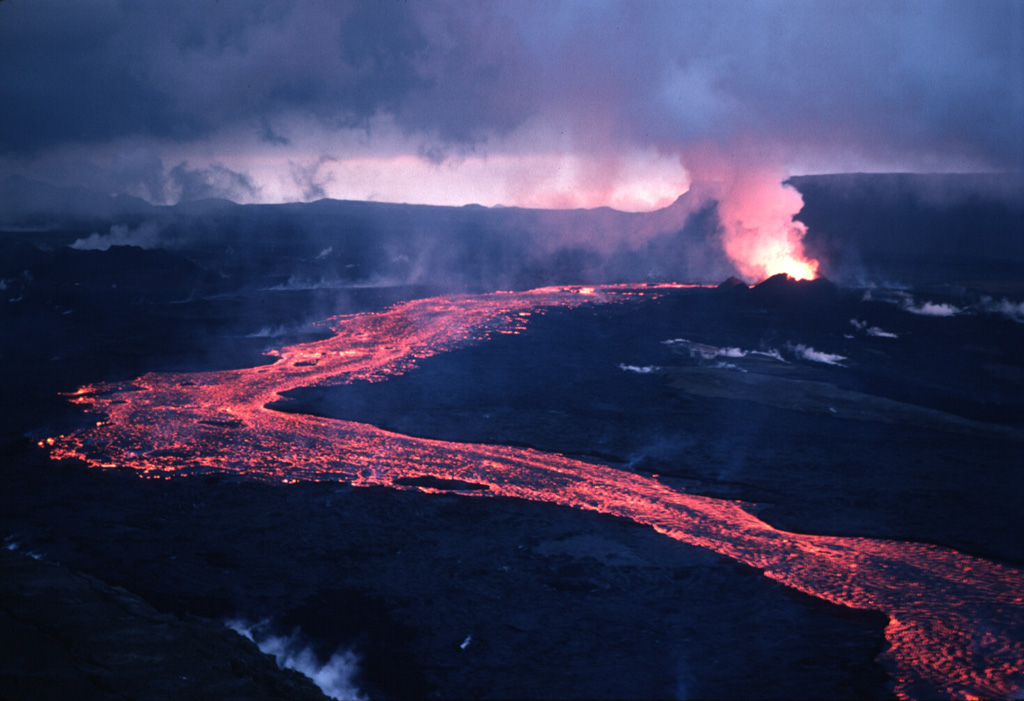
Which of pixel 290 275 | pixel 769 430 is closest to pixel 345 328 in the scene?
pixel 769 430

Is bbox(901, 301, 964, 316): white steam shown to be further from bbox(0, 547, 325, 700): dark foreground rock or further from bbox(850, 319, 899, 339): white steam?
bbox(0, 547, 325, 700): dark foreground rock

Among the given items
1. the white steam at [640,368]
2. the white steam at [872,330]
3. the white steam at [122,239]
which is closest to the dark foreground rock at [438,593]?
the white steam at [640,368]

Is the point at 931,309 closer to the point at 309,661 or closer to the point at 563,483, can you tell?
the point at 563,483

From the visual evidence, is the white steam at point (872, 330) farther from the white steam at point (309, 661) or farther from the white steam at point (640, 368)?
the white steam at point (309, 661)

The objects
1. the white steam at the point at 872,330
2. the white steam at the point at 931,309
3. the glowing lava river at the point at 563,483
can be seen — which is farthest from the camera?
the white steam at the point at 931,309

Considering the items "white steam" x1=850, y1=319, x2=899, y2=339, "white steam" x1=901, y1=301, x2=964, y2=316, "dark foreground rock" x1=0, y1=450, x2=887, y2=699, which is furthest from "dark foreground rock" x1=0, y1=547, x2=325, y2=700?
"white steam" x1=901, y1=301, x2=964, y2=316

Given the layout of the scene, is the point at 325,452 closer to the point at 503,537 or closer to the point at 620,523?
the point at 503,537
